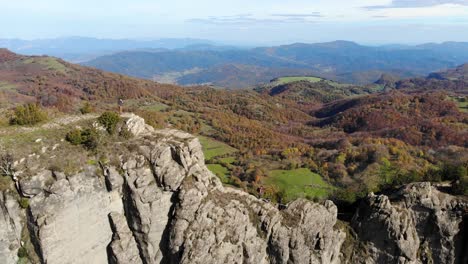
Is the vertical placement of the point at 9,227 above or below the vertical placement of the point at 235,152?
above

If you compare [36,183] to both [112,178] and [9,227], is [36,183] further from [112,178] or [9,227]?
[112,178]

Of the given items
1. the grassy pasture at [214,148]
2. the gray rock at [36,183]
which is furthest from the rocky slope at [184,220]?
the grassy pasture at [214,148]

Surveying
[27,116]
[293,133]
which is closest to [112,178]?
[27,116]

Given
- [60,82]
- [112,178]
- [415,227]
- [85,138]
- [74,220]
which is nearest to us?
[74,220]

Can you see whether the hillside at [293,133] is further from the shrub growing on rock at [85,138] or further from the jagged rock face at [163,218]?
the jagged rock face at [163,218]

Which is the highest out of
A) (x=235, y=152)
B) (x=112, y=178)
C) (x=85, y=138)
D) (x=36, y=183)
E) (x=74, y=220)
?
(x=85, y=138)

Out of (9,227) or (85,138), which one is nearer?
(9,227)

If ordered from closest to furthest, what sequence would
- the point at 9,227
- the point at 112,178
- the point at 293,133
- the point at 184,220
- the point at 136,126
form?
the point at 9,227 < the point at 112,178 < the point at 184,220 < the point at 136,126 < the point at 293,133
